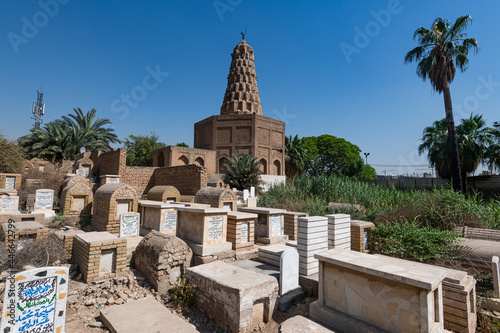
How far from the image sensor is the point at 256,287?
3.92 metres

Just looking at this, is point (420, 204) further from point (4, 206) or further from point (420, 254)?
point (4, 206)

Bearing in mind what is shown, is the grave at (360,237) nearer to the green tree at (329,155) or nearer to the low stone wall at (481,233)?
the low stone wall at (481,233)

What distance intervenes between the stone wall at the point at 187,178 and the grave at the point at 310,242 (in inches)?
311

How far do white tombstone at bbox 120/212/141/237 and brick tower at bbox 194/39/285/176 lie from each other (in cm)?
2163

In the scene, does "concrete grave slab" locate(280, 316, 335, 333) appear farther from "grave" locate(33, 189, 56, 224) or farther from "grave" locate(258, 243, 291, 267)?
"grave" locate(33, 189, 56, 224)

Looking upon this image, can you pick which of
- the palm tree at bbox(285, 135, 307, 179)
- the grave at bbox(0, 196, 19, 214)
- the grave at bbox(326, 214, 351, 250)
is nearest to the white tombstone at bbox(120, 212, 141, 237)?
the grave at bbox(0, 196, 19, 214)

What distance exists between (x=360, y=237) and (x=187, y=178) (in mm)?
9344

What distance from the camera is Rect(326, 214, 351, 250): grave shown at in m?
6.25

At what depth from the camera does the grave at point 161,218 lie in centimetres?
752

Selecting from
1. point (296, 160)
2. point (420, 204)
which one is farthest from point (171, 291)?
point (296, 160)

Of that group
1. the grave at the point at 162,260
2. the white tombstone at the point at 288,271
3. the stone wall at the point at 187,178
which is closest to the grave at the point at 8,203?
the stone wall at the point at 187,178

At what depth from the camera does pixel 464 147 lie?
17.8 metres

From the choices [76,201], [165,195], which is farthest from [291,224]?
[76,201]

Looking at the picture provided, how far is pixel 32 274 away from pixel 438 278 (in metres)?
4.81
